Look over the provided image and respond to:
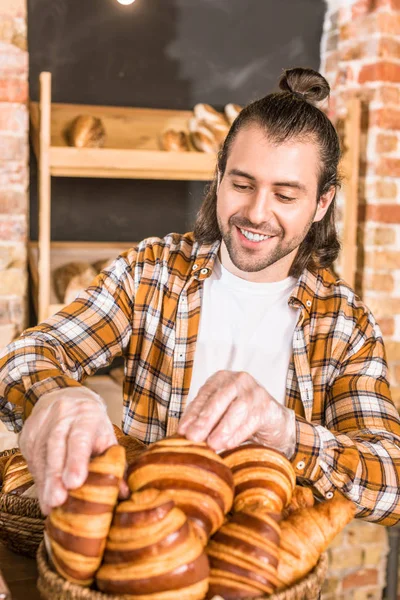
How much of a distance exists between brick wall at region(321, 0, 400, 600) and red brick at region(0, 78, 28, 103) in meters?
1.10

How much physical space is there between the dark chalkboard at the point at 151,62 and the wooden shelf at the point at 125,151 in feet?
0.17

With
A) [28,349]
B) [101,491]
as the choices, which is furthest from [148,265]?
[101,491]

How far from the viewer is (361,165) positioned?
248 cm

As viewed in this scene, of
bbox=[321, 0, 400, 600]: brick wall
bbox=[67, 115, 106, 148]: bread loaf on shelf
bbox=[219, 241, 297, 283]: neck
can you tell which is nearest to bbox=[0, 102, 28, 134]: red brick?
bbox=[67, 115, 106, 148]: bread loaf on shelf

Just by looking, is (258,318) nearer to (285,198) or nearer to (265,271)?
(265,271)

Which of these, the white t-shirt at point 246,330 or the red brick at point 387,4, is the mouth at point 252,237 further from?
the red brick at point 387,4

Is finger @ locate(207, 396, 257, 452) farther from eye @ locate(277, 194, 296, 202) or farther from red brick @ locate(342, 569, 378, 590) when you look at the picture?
red brick @ locate(342, 569, 378, 590)

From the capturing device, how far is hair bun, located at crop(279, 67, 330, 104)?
1.54 m

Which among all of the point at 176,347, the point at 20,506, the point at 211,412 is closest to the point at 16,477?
the point at 20,506

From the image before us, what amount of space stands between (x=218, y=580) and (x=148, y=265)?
40.0 inches

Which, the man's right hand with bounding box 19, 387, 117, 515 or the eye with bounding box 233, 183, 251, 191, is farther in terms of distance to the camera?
the eye with bounding box 233, 183, 251, 191

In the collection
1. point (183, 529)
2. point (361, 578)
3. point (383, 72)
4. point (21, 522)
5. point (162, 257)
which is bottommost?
point (361, 578)

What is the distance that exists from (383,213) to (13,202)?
123 cm

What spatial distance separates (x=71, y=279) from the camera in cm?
219
